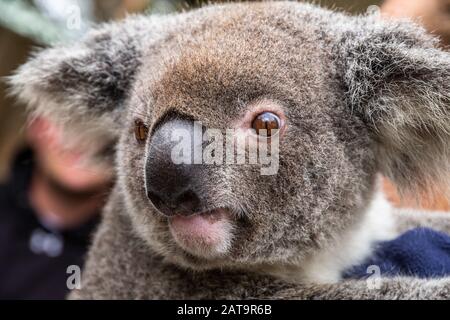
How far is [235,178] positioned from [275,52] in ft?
1.55

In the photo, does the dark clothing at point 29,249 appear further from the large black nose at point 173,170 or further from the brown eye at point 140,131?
the large black nose at point 173,170

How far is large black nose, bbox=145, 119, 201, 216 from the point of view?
1.58 metres

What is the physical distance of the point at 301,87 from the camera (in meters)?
1.83

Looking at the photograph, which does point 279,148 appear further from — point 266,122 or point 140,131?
point 140,131

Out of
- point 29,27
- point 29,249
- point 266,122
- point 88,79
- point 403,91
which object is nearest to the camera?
point 266,122

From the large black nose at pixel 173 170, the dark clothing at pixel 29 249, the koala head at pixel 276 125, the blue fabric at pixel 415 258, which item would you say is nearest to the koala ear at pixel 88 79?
the koala head at pixel 276 125

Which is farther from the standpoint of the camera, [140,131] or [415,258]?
[415,258]

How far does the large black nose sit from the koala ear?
28.2 inches

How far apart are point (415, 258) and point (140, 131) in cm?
112

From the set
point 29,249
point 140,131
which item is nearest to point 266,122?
point 140,131

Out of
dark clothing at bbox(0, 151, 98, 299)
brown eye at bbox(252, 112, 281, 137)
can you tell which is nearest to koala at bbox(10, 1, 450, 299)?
brown eye at bbox(252, 112, 281, 137)

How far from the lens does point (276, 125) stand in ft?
5.66

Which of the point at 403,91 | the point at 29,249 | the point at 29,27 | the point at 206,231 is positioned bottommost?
the point at 29,249

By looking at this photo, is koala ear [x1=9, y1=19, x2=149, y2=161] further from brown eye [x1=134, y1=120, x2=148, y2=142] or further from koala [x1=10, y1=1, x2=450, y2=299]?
brown eye [x1=134, y1=120, x2=148, y2=142]
